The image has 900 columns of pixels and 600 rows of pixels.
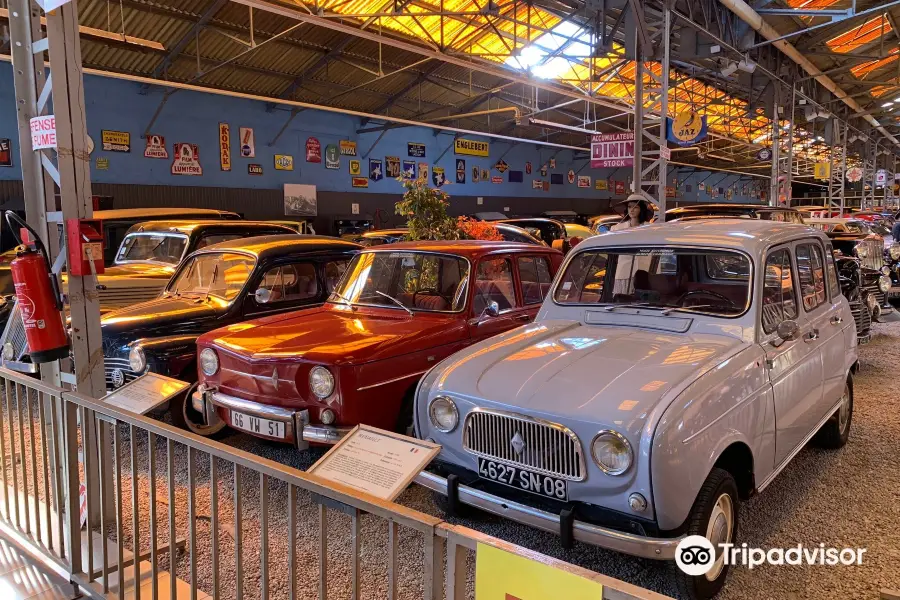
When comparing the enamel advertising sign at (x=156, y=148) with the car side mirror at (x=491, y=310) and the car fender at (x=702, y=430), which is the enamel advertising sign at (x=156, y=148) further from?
the car fender at (x=702, y=430)

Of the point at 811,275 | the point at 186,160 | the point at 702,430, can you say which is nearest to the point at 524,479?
the point at 702,430

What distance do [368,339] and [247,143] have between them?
14.8 metres

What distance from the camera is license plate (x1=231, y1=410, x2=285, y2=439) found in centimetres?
442

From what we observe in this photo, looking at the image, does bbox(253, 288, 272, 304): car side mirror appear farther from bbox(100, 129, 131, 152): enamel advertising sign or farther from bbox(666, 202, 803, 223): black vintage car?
bbox(100, 129, 131, 152): enamel advertising sign

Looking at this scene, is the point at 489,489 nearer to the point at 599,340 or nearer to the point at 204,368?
the point at 599,340

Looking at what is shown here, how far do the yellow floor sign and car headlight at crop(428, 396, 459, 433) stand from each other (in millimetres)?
1891

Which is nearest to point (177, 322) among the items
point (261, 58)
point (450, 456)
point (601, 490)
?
point (450, 456)

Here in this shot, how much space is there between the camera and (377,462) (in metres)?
2.32

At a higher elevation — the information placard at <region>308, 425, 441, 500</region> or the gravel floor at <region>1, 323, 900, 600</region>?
the information placard at <region>308, 425, 441, 500</region>

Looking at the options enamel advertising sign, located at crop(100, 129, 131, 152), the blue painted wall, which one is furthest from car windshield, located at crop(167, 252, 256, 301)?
enamel advertising sign, located at crop(100, 129, 131, 152)

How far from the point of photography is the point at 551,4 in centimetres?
1488

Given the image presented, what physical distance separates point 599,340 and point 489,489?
3.90ft

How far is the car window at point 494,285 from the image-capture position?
207 inches

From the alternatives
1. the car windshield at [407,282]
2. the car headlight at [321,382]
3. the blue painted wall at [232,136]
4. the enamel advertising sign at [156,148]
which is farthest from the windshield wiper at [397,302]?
the enamel advertising sign at [156,148]
